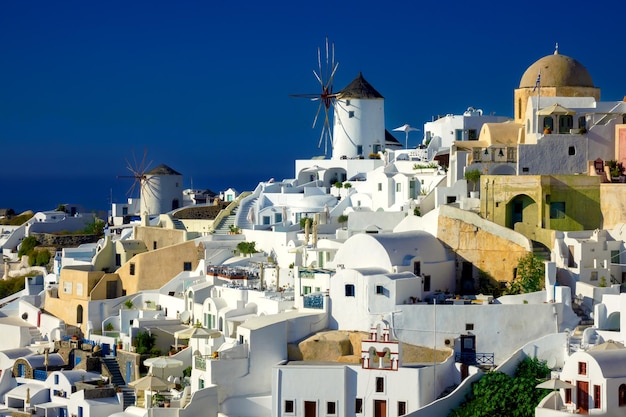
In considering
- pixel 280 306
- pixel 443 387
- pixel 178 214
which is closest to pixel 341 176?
pixel 178 214

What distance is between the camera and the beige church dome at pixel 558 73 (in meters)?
44.0

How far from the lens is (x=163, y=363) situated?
36.5 metres

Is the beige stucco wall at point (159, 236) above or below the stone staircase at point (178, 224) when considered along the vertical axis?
below

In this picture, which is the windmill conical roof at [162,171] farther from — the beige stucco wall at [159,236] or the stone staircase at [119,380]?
the stone staircase at [119,380]

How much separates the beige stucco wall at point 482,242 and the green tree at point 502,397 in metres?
5.01

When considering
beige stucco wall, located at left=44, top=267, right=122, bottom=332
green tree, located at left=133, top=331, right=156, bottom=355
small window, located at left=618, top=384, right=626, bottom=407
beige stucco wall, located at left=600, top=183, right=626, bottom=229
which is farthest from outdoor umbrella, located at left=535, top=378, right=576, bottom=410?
beige stucco wall, located at left=44, top=267, right=122, bottom=332

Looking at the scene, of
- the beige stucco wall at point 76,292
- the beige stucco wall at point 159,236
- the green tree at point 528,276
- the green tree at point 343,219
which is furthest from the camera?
the beige stucco wall at point 159,236

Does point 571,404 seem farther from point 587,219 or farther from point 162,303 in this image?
point 162,303

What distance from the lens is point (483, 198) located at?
3881 centimetres

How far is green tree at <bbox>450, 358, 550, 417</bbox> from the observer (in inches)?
1236

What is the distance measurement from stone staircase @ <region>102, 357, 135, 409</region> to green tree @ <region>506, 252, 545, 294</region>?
10577 millimetres

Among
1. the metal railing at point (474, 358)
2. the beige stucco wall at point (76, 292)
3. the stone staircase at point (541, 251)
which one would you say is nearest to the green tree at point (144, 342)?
the beige stucco wall at point (76, 292)

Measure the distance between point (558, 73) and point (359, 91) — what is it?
11537 mm

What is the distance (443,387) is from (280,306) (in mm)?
6067
